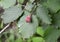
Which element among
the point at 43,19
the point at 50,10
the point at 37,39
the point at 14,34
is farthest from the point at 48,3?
the point at 14,34

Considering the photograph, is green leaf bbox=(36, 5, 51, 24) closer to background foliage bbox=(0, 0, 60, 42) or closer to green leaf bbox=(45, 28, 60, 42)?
background foliage bbox=(0, 0, 60, 42)

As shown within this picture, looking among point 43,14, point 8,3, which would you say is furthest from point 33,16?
point 8,3

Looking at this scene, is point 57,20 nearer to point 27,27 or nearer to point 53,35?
point 53,35

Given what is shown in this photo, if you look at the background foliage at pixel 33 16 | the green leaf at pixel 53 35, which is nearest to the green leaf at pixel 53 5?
the background foliage at pixel 33 16

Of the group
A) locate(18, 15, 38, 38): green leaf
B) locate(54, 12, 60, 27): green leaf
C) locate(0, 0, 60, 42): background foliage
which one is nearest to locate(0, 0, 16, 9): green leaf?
locate(0, 0, 60, 42): background foliage

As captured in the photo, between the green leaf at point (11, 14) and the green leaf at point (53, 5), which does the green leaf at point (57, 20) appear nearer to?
the green leaf at point (53, 5)

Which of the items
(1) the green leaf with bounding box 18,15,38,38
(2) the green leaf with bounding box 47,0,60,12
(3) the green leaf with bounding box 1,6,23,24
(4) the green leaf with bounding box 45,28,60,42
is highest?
(2) the green leaf with bounding box 47,0,60,12
